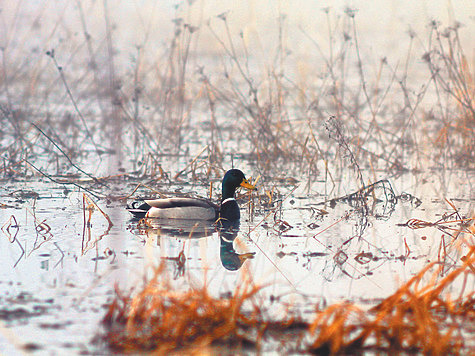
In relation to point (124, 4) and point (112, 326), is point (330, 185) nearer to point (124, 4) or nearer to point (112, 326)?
point (112, 326)

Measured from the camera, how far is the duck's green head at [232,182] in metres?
8.82

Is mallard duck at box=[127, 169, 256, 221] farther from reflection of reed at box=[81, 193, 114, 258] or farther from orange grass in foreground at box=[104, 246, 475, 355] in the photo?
orange grass in foreground at box=[104, 246, 475, 355]

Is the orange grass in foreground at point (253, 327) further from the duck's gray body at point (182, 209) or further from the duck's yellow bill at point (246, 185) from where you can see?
the duck's yellow bill at point (246, 185)

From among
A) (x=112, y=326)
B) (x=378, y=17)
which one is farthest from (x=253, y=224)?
(x=378, y=17)

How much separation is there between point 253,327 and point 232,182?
4.40m

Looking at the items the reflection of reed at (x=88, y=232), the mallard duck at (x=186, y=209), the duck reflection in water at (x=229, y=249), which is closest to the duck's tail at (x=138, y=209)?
the mallard duck at (x=186, y=209)

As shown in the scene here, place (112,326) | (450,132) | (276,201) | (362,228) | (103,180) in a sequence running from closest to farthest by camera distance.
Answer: (112,326)
(362,228)
(276,201)
(103,180)
(450,132)

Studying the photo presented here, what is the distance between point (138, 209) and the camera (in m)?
8.27

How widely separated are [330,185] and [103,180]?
2647mm

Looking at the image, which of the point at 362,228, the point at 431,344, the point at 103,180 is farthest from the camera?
the point at 103,180

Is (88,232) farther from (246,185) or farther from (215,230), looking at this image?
(246,185)

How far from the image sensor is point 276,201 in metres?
8.71

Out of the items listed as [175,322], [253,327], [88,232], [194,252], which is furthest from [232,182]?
[175,322]

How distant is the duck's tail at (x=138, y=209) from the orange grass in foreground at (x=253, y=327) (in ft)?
11.5
